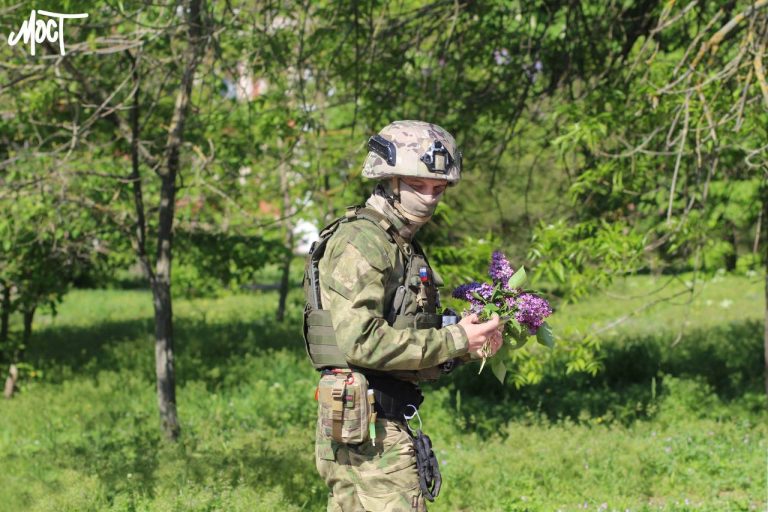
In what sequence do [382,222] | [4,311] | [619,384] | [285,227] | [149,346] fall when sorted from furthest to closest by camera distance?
[285,227], [149,346], [4,311], [619,384], [382,222]

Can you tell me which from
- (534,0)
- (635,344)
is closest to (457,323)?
(534,0)

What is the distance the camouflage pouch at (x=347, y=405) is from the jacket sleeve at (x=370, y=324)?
12 cm

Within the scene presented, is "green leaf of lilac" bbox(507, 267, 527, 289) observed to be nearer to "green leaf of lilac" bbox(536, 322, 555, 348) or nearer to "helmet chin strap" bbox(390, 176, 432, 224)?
"green leaf of lilac" bbox(536, 322, 555, 348)

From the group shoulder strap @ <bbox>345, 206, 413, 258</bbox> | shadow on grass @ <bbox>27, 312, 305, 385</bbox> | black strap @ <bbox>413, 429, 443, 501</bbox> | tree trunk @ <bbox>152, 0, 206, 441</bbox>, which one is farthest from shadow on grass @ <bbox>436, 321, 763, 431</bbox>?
shoulder strap @ <bbox>345, 206, 413, 258</bbox>

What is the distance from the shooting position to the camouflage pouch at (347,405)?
3.33m

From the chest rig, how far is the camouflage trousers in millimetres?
318

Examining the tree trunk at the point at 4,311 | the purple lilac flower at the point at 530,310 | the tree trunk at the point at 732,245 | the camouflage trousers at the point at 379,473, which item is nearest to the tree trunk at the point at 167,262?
the tree trunk at the point at 4,311

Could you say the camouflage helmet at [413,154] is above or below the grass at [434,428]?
above

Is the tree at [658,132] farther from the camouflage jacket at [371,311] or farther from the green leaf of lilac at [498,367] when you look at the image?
the camouflage jacket at [371,311]

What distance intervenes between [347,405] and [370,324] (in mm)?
325

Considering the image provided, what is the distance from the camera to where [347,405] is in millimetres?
3328

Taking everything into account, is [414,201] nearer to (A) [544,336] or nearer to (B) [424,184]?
(B) [424,184]

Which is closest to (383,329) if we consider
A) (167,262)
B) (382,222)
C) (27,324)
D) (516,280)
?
(382,222)

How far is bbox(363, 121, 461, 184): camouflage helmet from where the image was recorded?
134 inches
